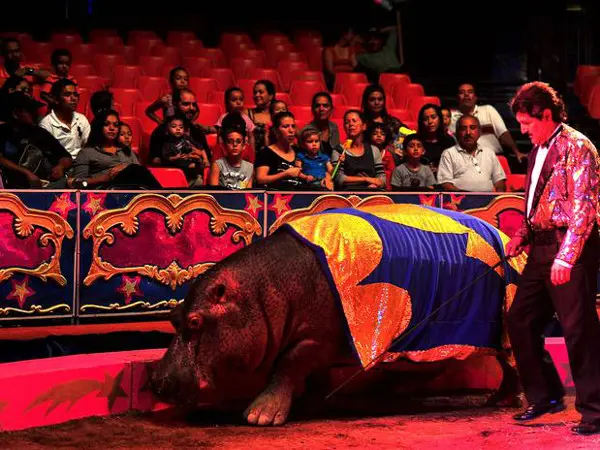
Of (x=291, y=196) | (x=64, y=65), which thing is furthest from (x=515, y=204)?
(x=64, y=65)

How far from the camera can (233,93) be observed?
10.3 meters

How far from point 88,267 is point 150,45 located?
6161mm

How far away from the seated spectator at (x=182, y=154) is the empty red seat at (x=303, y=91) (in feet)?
9.71

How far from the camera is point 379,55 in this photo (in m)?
13.6

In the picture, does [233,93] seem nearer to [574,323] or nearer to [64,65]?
[64,65]

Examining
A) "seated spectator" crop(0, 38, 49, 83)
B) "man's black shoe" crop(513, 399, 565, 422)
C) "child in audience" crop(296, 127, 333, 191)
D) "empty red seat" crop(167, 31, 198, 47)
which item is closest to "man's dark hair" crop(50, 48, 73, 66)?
"seated spectator" crop(0, 38, 49, 83)

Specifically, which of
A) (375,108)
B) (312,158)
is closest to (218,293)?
(312,158)

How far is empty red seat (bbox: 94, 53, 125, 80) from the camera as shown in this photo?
38.8 feet

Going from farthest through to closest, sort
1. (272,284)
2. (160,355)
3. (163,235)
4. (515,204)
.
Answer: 1. (515,204)
2. (163,235)
3. (160,355)
4. (272,284)

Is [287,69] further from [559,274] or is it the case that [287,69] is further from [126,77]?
[559,274]

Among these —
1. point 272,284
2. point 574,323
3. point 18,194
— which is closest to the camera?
point 574,323

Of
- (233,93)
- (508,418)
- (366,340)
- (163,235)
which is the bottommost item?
(508,418)

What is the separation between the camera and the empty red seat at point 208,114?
1084cm

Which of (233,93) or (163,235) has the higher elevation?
(233,93)
